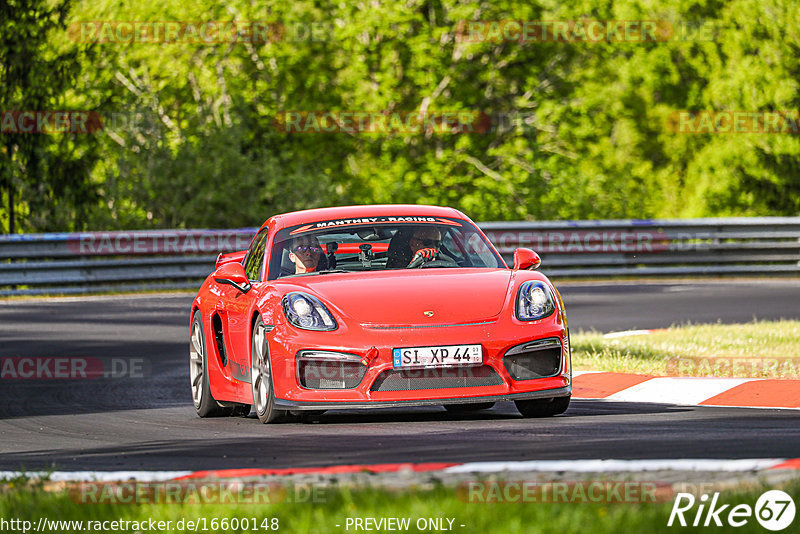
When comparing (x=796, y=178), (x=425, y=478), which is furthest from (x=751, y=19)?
(x=425, y=478)

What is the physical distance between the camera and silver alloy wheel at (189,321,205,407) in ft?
33.7

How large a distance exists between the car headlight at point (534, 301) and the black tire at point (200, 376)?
2433 millimetres

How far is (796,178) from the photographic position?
3703 cm

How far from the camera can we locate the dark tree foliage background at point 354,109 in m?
27.4

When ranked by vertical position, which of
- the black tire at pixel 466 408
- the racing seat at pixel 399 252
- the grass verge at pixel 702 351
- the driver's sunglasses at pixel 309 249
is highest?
the driver's sunglasses at pixel 309 249

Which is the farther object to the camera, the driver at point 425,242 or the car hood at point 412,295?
the driver at point 425,242

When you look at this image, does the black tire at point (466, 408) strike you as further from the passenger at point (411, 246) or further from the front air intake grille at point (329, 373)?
the front air intake grille at point (329, 373)

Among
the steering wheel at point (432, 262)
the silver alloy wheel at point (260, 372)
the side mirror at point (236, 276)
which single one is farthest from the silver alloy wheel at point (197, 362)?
the steering wheel at point (432, 262)

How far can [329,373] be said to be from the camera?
845 centimetres

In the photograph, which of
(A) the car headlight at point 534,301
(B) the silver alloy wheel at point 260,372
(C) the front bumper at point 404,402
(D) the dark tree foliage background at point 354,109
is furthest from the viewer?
(D) the dark tree foliage background at point 354,109

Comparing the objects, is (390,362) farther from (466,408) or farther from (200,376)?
(200,376)

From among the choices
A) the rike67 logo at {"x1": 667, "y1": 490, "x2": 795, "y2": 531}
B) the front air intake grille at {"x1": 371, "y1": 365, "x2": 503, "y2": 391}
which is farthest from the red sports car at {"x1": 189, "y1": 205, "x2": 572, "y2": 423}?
the rike67 logo at {"x1": 667, "y1": 490, "x2": 795, "y2": 531}

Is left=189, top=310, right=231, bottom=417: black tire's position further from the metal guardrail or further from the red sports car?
the metal guardrail

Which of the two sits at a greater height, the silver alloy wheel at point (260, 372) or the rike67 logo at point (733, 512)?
the rike67 logo at point (733, 512)
